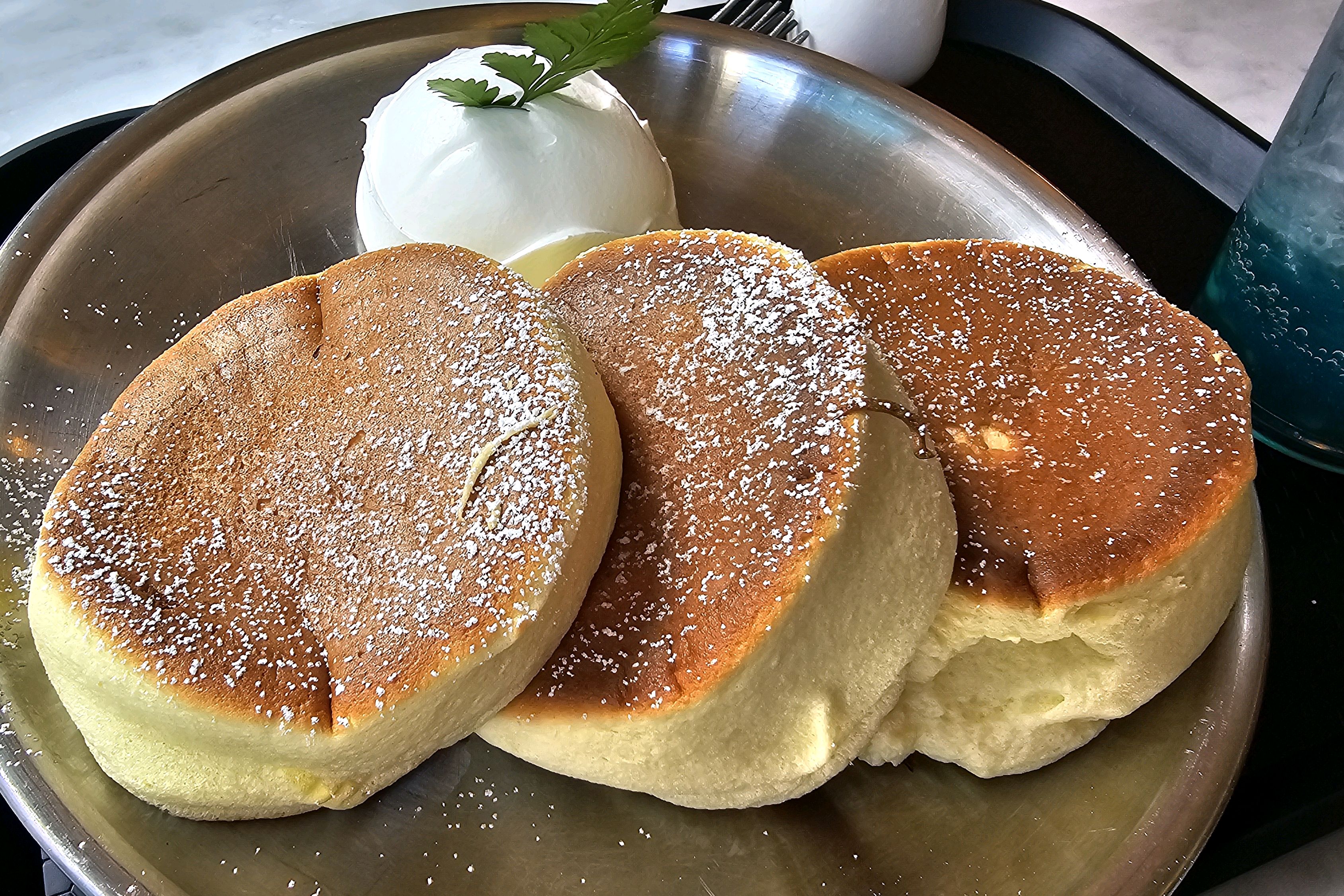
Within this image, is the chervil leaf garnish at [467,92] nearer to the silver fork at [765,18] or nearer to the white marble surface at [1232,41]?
the silver fork at [765,18]

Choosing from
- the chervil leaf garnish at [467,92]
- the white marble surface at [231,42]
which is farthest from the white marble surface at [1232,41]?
the chervil leaf garnish at [467,92]

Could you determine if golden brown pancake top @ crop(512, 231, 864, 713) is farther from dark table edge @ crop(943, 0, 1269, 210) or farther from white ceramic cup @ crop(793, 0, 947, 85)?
dark table edge @ crop(943, 0, 1269, 210)

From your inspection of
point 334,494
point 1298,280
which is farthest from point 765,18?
point 334,494

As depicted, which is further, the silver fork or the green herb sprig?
the silver fork

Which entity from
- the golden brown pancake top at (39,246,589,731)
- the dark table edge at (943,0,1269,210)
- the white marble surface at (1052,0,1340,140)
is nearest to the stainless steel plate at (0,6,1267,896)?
the golden brown pancake top at (39,246,589,731)

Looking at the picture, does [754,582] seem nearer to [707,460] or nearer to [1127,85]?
[707,460]
